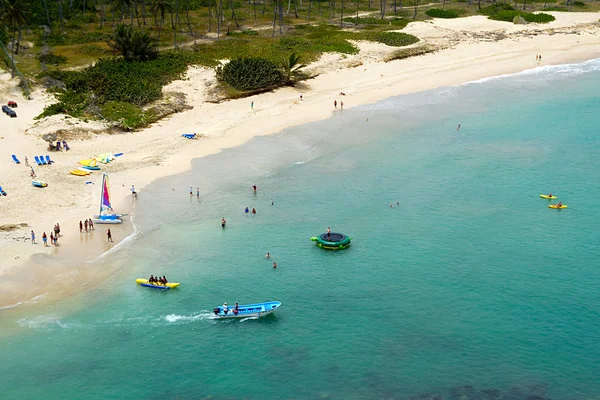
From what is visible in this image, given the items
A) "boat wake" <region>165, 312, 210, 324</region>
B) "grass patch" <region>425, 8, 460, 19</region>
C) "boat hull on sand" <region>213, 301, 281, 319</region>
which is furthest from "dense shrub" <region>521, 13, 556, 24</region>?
"boat wake" <region>165, 312, 210, 324</region>

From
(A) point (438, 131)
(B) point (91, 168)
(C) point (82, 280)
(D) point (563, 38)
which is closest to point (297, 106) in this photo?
(A) point (438, 131)

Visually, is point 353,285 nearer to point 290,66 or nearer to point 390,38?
point 290,66

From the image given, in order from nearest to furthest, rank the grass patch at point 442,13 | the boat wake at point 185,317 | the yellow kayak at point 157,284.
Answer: the boat wake at point 185,317, the yellow kayak at point 157,284, the grass patch at point 442,13

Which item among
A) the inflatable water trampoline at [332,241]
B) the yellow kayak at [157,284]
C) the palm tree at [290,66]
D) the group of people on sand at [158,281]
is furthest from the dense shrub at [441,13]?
the group of people on sand at [158,281]

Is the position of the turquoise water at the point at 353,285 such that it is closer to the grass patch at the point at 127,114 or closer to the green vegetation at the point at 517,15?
the grass patch at the point at 127,114

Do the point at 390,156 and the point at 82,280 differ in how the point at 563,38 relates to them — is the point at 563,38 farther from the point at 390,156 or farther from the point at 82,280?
the point at 82,280

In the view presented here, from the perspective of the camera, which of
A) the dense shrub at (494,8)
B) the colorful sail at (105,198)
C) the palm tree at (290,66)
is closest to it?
the colorful sail at (105,198)
